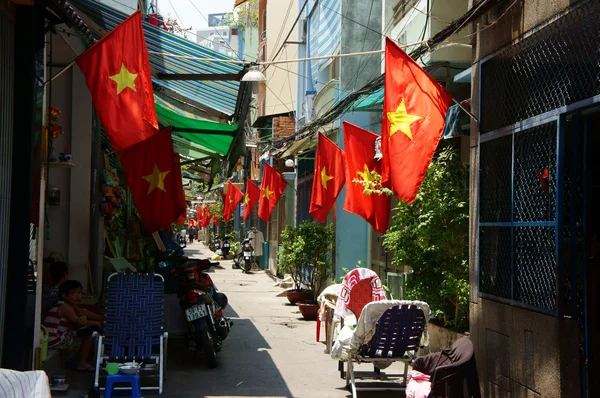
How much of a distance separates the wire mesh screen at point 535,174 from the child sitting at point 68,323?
17.0 feet

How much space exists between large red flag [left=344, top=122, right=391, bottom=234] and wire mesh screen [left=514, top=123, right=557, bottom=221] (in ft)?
17.2

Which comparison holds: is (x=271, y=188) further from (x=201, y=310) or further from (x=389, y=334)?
(x=389, y=334)

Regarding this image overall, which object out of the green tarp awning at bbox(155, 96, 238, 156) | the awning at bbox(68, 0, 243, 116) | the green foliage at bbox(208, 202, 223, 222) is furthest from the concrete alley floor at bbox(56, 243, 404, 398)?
the green foliage at bbox(208, 202, 223, 222)

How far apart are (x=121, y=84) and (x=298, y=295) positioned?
12166 mm

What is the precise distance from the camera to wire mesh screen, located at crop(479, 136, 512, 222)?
7527mm

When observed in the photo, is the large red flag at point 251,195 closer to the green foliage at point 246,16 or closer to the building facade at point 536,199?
the green foliage at point 246,16

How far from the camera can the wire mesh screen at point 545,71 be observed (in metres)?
6.22

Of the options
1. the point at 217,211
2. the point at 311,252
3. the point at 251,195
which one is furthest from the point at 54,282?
the point at 217,211

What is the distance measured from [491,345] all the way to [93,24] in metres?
5.53

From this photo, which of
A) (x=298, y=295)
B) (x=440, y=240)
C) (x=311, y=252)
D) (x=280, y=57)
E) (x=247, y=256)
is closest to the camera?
(x=440, y=240)

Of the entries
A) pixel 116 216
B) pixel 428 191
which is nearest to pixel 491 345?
pixel 428 191

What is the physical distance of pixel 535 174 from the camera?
276 inches

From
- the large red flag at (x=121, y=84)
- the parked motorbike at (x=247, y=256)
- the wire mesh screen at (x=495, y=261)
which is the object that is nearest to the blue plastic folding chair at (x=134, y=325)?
the large red flag at (x=121, y=84)

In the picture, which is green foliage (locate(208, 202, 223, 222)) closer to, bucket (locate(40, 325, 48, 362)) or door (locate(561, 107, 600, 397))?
bucket (locate(40, 325, 48, 362))
